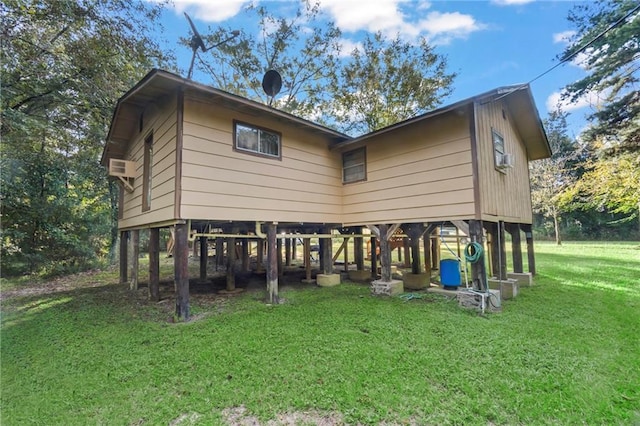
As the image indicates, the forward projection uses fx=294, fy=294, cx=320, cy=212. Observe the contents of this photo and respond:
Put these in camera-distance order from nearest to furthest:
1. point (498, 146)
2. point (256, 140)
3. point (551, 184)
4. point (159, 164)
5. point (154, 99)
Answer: point (159, 164)
point (154, 99)
point (256, 140)
point (498, 146)
point (551, 184)

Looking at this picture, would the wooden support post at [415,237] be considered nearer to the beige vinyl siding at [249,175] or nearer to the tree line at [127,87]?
the beige vinyl siding at [249,175]

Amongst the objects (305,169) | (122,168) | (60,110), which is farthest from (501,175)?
(60,110)

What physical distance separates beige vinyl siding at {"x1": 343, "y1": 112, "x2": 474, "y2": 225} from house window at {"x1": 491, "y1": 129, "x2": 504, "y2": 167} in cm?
123

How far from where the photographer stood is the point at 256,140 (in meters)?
6.43

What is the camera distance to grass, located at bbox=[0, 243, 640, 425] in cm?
267

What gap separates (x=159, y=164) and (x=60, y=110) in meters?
7.46

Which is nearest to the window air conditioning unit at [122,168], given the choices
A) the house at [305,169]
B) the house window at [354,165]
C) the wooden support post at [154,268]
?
the house at [305,169]

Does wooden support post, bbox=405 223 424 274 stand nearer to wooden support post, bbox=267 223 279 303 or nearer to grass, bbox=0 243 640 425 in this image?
grass, bbox=0 243 640 425

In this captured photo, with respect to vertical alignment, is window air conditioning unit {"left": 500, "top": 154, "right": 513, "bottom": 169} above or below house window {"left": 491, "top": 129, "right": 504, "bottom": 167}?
below

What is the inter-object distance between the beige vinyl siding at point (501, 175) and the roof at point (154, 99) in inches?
135

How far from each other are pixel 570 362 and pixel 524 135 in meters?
7.22

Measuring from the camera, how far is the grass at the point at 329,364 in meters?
2.67

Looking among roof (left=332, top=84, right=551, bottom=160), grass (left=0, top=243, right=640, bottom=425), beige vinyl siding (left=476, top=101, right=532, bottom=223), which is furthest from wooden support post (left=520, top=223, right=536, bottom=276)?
grass (left=0, top=243, right=640, bottom=425)

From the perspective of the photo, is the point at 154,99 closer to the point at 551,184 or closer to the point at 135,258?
the point at 135,258
